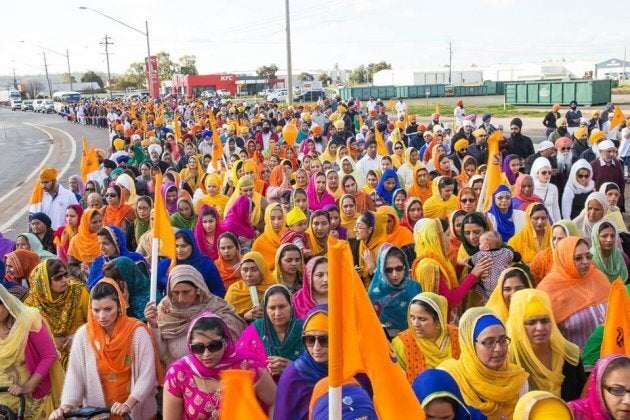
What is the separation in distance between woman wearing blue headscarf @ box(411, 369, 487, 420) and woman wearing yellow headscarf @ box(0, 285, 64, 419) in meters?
2.30

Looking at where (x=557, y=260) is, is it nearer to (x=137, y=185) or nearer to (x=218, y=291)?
(x=218, y=291)

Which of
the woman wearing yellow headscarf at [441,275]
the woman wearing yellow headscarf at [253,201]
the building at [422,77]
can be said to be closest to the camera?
the woman wearing yellow headscarf at [441,275]

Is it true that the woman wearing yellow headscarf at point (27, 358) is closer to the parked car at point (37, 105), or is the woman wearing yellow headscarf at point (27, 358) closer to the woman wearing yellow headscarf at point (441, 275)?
the woman wearing yellow headscarf at point (441, 275)

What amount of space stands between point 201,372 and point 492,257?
104 inches

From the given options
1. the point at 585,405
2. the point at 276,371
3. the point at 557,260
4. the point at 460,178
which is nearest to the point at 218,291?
Answer: the point at 276,371

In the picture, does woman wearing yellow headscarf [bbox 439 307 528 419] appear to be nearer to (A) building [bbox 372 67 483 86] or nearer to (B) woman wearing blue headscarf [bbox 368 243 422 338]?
(B) woman wearing blue headscarf [bbox 368 243 422 338]

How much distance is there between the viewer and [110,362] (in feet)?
12.1

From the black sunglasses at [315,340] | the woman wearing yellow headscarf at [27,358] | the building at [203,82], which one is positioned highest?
the building at [203,82]

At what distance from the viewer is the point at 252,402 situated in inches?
84.3

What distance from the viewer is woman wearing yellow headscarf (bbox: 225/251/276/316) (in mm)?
4875

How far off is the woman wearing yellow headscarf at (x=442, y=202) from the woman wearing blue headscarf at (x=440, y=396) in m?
4.87

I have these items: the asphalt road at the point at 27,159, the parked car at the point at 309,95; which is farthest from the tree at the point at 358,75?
the asphalt road at the point at 27,159

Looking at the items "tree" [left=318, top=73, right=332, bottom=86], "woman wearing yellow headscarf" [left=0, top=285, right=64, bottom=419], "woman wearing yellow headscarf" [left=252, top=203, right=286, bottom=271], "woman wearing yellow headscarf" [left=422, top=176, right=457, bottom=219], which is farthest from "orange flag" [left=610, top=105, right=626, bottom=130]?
"tree" [left=318, top=73, right=332, bottom=86]

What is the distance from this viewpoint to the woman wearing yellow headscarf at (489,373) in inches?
127
